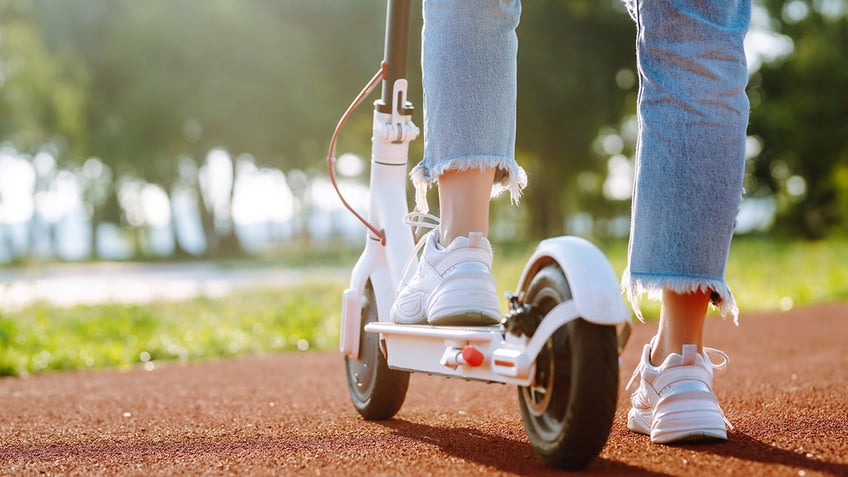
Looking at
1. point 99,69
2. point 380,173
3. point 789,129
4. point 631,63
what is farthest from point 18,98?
point 380,173

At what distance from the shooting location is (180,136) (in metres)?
23.4

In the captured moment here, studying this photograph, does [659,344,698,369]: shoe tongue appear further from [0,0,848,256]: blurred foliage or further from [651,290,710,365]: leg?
[0,0,848,256]: blurred foliage

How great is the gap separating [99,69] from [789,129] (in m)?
17.1

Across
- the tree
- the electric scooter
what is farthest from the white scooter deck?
the tree

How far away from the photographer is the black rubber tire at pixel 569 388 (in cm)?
151

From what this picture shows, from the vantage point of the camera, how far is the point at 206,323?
6316 millimetres

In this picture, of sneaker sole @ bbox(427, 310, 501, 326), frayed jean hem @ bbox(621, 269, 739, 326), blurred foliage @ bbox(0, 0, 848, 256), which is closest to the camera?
frayed jean hem @ bbox(621, 269, 739, 326)

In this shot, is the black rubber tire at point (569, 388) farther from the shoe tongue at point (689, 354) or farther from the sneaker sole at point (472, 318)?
the shoe tongue at point (689, 354)

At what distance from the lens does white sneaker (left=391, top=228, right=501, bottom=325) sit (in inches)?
76.3

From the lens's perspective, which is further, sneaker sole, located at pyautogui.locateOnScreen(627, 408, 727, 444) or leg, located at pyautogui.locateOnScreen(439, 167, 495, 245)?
leg, located at pyautogui.locateOnScreen(439, 167, 495, 245)

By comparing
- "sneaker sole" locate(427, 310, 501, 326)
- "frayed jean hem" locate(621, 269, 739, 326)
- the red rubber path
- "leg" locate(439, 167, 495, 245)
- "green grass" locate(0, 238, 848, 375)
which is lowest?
"green grass" locate(0, 238, 848, 375)

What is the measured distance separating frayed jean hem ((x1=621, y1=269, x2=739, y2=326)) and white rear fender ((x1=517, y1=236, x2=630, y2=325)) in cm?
24

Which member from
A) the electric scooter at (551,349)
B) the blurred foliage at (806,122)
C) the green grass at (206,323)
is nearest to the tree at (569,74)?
the blurred foliage at (806,122)

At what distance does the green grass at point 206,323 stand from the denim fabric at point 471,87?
297cm
